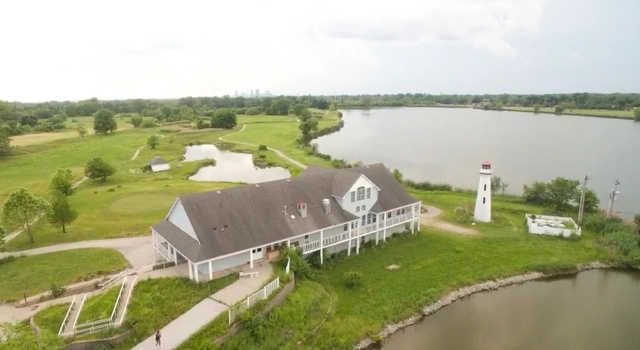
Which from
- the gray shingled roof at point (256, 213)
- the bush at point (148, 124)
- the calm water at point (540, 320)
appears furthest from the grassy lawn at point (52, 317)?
the bush at point (148, 124)

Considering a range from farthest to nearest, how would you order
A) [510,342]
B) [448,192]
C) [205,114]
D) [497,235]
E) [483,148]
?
[205,114] < [483,148] < [448,192] < [497,235] < [510,342]

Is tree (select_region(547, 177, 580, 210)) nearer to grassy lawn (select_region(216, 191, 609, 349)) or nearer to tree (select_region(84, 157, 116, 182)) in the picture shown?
grassy lawn (select_region(216, 191, 609, 349))

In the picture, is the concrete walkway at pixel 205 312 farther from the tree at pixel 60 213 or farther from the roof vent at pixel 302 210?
the tree at pixel 60 213

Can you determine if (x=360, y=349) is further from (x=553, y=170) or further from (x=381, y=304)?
(x=553, y=170)

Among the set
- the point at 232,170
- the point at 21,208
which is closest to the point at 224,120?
the point at 232,170

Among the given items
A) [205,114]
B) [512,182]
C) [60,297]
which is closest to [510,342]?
[60,297]

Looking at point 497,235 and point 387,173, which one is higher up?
point 387,173

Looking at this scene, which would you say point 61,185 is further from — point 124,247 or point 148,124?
point 148,124
